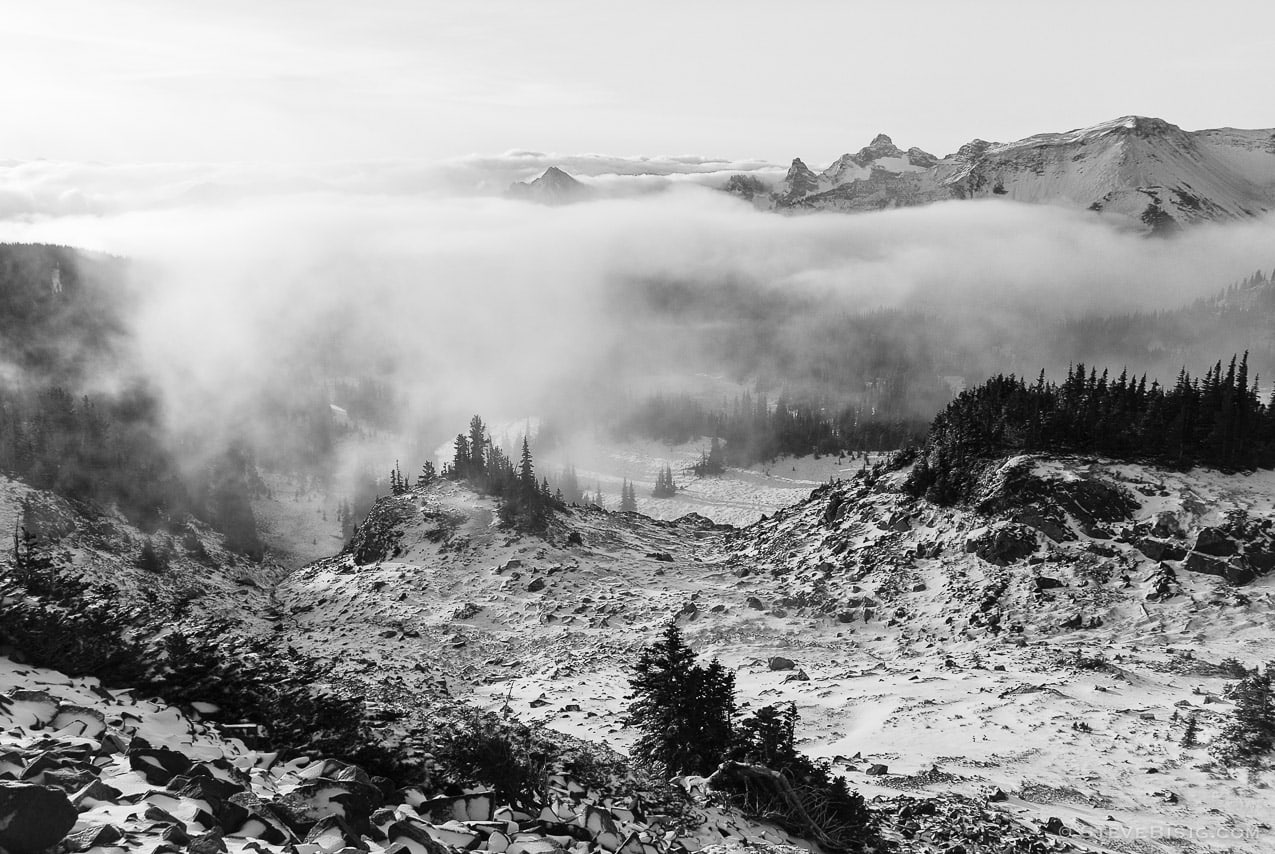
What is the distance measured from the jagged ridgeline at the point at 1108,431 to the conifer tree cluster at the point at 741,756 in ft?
169

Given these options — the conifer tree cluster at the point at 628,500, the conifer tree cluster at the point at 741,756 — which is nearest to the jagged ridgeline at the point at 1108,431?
the conifer tree cluster at the point at 741,756

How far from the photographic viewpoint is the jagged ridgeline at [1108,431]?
2623 inches

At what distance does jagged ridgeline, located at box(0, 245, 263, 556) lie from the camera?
113 metres

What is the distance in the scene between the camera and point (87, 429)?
5256 inches

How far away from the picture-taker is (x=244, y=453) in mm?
180750

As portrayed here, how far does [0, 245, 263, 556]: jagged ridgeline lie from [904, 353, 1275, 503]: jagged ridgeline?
106m

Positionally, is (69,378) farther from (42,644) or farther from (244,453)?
(42,644)

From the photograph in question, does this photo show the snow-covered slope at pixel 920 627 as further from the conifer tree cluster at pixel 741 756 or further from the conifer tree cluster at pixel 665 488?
the conifer tree cluster at pixel 665 488

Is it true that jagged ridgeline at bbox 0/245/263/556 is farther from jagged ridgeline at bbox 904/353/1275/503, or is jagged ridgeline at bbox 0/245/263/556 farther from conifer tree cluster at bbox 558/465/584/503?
jagged ridgeline at bbox 904/353/1275/503

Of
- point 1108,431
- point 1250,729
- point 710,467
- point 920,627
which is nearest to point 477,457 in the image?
point 920,627

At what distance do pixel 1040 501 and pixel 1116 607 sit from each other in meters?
11.5

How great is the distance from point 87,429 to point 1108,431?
149 meters

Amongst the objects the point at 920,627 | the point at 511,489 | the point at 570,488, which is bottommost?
the point at 570,488

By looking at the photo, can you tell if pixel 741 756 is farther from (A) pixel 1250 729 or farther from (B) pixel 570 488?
(B) pixel 570 488
